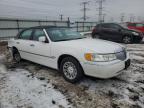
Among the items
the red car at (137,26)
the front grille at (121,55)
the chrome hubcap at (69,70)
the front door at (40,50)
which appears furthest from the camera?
the red car at (137,26)

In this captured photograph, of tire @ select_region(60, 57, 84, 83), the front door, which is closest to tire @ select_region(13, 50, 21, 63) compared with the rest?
the front door

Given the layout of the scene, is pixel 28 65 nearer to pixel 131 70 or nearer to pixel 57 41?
pixel 57 41

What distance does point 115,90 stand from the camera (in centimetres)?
327

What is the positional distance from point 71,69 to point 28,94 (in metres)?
1.18

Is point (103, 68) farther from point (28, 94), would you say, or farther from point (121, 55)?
point (28, 94)

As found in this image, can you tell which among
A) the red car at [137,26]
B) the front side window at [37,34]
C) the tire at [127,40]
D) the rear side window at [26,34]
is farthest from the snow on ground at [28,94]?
the red car at [137,26]

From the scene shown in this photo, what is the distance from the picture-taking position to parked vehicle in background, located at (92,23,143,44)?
10203mm

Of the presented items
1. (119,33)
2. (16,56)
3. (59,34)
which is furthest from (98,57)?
(119,33)

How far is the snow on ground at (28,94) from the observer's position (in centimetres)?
276

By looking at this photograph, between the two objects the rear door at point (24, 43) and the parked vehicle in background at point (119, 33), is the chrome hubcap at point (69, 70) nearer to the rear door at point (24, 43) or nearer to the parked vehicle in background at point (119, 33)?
the rear door at point (24, 43)

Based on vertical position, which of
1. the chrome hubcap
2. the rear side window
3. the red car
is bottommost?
the chrome hubcap

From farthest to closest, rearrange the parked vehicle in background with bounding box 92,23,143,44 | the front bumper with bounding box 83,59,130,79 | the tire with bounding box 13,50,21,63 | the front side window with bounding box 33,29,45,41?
the parked vehicle in background with bounding box 92,23,143,44 < the tire with bounding box 13,50,21,63 < the front side window with bounding box 33,29,45,41 < the front bumper with bounding box 83,59,130,79

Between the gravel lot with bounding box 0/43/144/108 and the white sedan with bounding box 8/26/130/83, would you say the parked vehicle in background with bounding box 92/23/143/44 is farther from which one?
the white sedan with bounding box 8/26/130/83

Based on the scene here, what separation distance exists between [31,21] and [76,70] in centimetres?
1314
